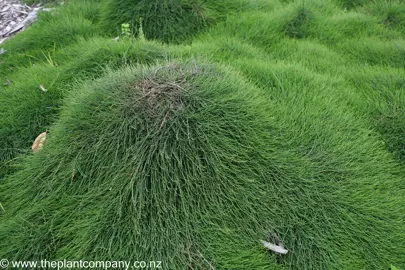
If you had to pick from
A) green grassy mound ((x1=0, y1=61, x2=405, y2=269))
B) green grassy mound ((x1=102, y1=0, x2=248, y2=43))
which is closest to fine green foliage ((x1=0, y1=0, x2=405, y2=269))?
green grassy mound ((x1=0, y1=61, x2=405, y2=269))

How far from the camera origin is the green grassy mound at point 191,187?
74.6 inches

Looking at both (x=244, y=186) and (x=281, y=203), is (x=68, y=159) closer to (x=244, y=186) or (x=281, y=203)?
(x=244, y=186)

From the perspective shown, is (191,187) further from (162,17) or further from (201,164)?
(162,17)

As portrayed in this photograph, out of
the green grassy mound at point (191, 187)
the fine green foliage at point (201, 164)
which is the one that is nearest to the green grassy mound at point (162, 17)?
the fine green foliage at point (201, 164)

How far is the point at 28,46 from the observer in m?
3.54

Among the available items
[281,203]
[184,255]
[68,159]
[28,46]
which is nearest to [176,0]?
[28,46]

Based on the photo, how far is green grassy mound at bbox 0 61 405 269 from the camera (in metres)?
1.89

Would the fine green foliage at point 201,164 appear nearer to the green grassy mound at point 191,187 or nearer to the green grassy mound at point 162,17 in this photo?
the green grassy mound at point 191,187

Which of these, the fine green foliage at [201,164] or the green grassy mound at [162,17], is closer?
the fine green foliage at [201,164]

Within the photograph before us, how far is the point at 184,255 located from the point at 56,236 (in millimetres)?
723

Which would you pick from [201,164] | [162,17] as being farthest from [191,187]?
[162,17]

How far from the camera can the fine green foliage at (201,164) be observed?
1915mm

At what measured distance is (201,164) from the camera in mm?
2035

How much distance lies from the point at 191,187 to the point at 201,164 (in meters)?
0.15
